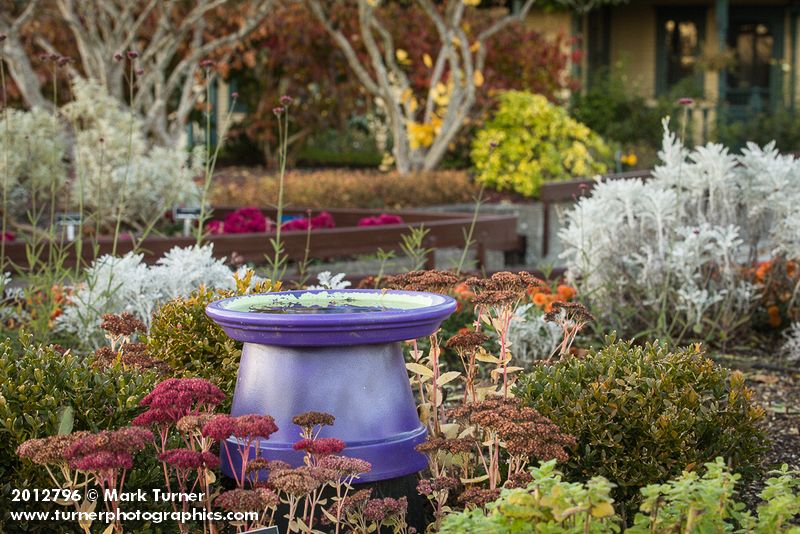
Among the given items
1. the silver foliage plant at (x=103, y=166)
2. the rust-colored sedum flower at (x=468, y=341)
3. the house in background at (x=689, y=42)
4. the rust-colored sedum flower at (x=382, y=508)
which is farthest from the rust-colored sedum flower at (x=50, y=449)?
→ the house in background at (x=689, y=42)

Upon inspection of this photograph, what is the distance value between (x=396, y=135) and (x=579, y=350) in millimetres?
10651

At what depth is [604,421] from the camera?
3.34 m

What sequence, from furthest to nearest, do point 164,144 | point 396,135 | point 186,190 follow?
point 396,135
point 164,144
point 186,190

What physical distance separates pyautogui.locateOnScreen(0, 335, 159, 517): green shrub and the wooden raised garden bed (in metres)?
2.92

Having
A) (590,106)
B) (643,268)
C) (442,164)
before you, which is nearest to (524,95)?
(442,164)

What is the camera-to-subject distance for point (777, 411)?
16.1 feet

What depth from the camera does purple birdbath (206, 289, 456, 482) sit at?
116 inches

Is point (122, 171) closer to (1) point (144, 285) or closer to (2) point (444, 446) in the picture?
(1) point (144, 285)

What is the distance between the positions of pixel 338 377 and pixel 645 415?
0.95m

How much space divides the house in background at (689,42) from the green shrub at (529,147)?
7.92 metres

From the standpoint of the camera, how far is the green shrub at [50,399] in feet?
9.80

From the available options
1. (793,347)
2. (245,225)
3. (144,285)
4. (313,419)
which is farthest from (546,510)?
(245,225)

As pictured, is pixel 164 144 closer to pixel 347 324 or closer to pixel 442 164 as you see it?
pixel 442 164

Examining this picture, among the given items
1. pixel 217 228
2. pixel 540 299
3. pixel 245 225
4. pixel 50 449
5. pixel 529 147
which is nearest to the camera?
pixel 50 449
